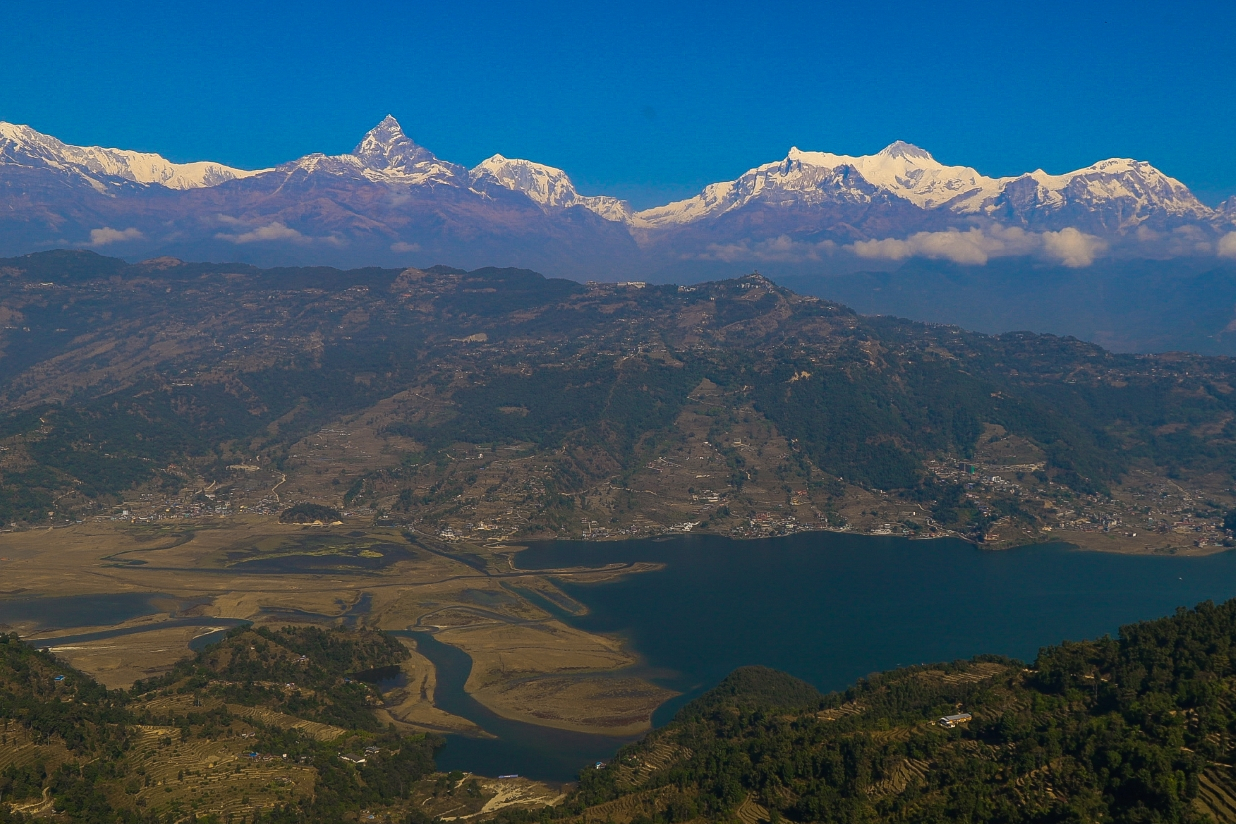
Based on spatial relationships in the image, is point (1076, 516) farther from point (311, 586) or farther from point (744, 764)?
point (744, 764)

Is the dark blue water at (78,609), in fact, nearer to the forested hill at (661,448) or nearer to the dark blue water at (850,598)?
the forested hill at (661,448)

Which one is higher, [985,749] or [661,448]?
[661,448]

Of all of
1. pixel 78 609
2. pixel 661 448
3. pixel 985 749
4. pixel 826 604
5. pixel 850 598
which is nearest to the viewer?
pixel 985 749

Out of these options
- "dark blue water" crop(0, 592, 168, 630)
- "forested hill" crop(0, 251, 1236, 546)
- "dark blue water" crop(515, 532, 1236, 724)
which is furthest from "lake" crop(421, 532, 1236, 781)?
"dark blue water" crop(0, 592, 168, 630)

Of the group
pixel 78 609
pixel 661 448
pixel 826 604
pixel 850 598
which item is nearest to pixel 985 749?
pixel 826 604

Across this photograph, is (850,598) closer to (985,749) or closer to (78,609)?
(985,749)

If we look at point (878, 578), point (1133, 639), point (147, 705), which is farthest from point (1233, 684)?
point (878, 578)
